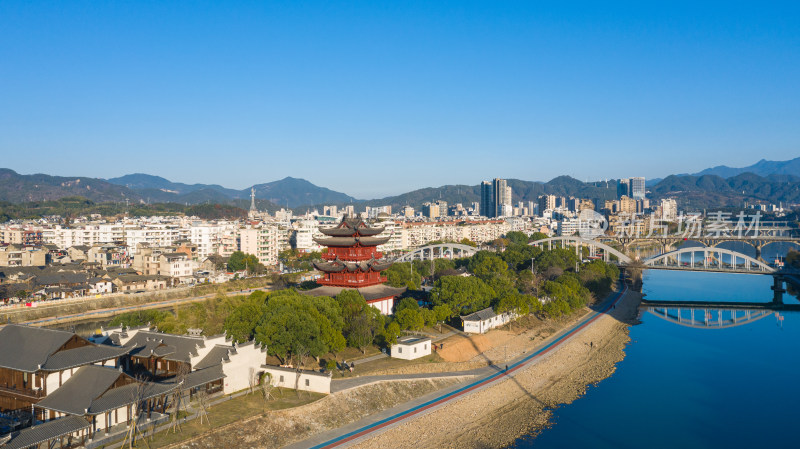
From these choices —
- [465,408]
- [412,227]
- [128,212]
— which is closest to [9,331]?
[465,408]

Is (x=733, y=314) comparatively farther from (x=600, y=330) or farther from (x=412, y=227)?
(x=412, y=227)

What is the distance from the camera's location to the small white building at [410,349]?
3161cm

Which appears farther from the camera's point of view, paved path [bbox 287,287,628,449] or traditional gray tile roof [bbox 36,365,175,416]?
paved path [bbox 287,287,628,449]

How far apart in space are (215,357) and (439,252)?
67725 mm

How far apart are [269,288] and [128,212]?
83.9 meters

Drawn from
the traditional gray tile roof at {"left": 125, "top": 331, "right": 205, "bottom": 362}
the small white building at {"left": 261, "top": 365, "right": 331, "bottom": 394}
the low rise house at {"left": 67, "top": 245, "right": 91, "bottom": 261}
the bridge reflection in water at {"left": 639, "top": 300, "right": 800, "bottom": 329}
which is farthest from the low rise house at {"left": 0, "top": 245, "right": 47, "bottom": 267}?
the bridge reflection in water at {"left": 639, "top": 300, "right": 800, "bottom": 329}

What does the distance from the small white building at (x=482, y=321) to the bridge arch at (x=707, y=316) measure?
21568mm

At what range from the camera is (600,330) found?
45.4m

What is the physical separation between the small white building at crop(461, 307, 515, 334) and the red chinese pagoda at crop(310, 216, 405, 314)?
5.84 m

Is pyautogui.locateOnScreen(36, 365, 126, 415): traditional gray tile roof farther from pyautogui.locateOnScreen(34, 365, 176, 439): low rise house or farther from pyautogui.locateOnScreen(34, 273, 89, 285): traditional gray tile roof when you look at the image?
pyautogui.locateOnScreen(34, 273, 89, 285): traditional gray tile roof

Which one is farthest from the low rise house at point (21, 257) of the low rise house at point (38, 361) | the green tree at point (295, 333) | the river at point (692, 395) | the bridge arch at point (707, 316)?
the bridge arch at point (707, 316)

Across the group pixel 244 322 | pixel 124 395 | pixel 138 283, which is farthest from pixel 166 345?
pixel 138 283

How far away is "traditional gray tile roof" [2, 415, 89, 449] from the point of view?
1723 cm

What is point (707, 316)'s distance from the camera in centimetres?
5516
